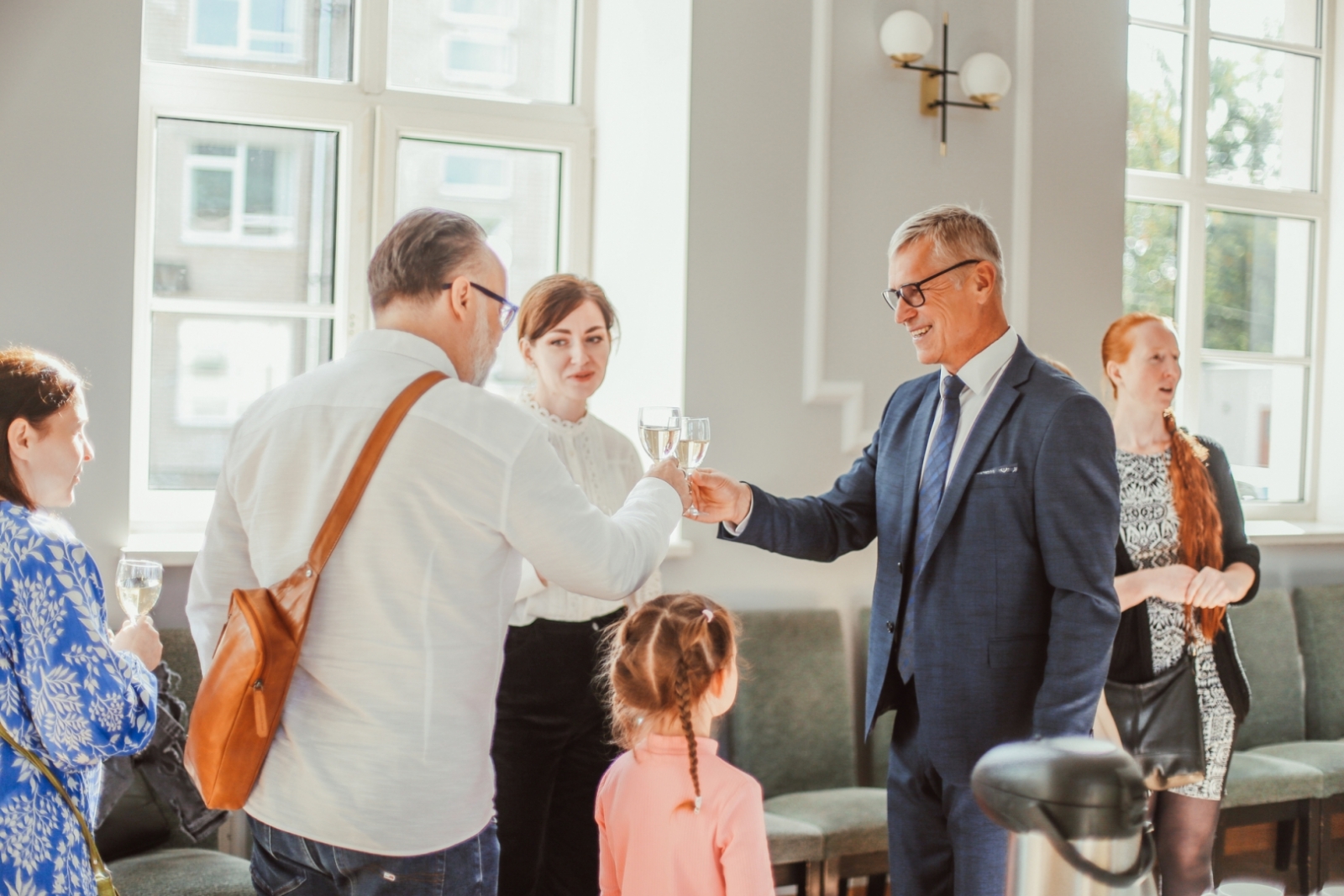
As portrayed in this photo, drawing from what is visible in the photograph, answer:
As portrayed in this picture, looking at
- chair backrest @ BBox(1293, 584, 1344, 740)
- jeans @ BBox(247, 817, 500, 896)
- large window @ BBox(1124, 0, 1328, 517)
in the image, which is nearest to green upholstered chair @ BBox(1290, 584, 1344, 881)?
chair backrest @ BBox(1293, 584, 1344, 740)

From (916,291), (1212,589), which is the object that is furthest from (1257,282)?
(916,291)

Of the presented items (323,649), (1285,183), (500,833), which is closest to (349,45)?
(500,833)

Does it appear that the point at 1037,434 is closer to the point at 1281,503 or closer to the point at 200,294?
the point at 200,294

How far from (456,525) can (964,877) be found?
3.33 ft

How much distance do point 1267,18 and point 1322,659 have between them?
2545 mm

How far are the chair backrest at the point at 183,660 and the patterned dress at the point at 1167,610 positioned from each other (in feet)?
7.16

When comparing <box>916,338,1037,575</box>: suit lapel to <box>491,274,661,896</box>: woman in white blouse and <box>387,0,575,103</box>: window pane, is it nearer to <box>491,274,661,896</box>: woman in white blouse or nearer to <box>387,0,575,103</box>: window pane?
<box>491,274,661,896</box>: woman in white blouse

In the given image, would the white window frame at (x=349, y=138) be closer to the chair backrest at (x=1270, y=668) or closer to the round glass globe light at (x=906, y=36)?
the round glass globe light at (x=906, y=36)

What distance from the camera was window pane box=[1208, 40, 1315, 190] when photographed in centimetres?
445

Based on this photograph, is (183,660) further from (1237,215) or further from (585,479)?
(1237,215)

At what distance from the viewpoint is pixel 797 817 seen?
285 cm

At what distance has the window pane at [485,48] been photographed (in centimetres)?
335

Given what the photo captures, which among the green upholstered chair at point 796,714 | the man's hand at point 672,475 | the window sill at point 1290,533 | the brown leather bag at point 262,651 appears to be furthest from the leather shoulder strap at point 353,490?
the window sill at point 1290,533

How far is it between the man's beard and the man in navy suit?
A: 0.78 metres
